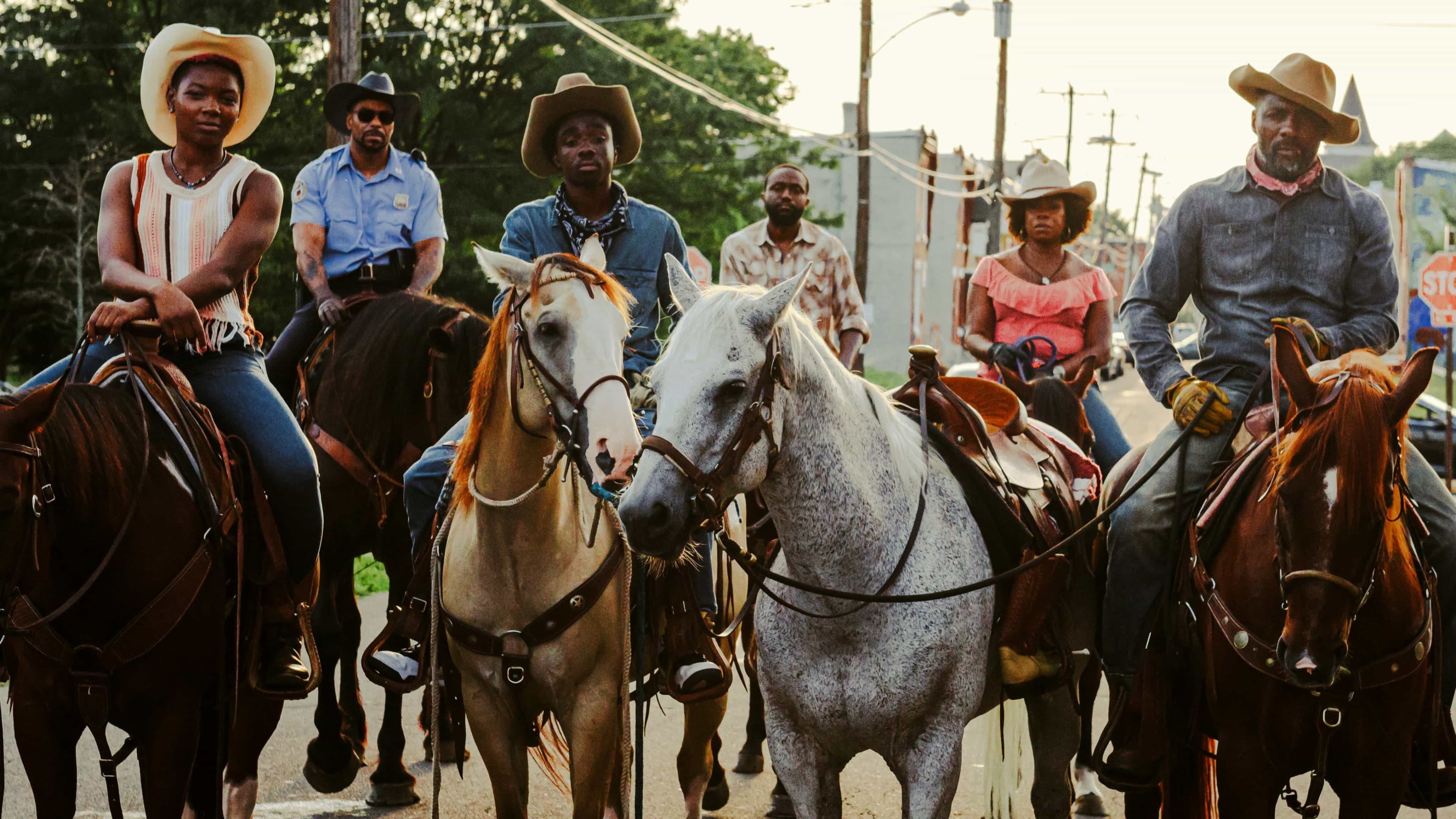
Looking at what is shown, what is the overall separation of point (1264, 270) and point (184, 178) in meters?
3.61

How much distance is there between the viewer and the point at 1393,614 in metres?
3.60

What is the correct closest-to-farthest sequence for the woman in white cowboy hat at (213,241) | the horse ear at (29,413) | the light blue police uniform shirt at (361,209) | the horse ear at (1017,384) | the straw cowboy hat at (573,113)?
the horse ear at (29,413)
the woman in white cowboy hat at (213,241)
the straw cowboy hat at (573,113)
the horse ear at (1017,384)
the light blue police uniform shirt at (361,209)

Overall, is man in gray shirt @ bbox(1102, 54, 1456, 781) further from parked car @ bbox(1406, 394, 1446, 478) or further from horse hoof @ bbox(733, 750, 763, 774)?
parked car @ bbox(1406, 394, 1446, 478)

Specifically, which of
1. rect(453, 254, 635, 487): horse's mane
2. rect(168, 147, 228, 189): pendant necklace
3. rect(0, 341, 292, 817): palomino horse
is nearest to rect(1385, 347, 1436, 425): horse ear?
rect(453, 254, 635, 487): horse's mane

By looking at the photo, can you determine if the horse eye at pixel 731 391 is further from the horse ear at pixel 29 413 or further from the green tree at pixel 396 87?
the green tree at pixel 396 87

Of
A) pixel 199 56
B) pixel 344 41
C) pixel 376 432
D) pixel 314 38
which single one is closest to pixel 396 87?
pixel 314 38

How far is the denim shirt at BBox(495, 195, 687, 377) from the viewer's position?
5.20m

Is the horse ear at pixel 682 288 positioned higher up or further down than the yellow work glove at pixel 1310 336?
higher up

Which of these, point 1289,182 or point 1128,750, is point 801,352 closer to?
point 1128,750

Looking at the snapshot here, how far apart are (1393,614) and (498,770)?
2.65m

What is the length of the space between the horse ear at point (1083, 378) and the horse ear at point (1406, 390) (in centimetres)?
312

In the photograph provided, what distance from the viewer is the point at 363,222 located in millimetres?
7137

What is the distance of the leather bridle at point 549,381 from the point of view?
12.7ft

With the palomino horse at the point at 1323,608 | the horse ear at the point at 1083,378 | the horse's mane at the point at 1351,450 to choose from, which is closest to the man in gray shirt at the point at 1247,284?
the palomino horse at the point at 1323,608
